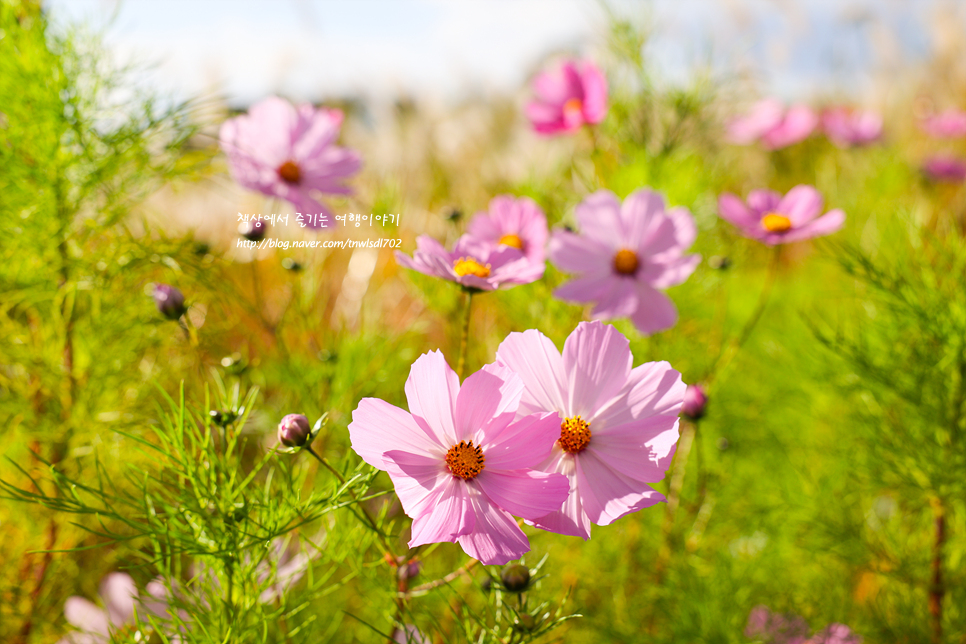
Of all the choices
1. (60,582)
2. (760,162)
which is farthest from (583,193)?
(760,162)

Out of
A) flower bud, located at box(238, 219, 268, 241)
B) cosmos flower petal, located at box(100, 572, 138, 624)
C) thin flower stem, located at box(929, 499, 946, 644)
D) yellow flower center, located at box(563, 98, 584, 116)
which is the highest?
yellow flower center, located at box(563, 98, 584, 116)

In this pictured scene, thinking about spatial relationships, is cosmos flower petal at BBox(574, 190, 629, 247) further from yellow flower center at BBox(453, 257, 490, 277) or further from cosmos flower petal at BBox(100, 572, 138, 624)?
cosmos flower petal at BBox(100, 572, 138, 624)

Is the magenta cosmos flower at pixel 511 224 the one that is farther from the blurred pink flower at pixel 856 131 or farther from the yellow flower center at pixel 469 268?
the blurred pink flower at pixel 856 131

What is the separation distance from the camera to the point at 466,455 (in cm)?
33

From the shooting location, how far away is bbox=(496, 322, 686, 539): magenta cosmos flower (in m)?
0.33

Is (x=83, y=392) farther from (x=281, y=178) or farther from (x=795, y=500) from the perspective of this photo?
(x=795, y=500)

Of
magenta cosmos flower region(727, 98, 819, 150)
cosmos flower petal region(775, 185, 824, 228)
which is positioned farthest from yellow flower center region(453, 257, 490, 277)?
magenta cosmos flower region(727, 98, 819, 150)

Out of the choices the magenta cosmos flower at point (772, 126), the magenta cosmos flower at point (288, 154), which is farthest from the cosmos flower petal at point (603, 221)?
the magenta cosmos flower at point (772, 126)

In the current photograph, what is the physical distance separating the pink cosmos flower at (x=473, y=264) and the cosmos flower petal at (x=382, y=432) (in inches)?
4.2

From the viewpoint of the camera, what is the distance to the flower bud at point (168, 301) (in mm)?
454

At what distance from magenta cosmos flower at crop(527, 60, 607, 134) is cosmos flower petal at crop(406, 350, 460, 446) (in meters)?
0.68

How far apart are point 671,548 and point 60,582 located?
73cm

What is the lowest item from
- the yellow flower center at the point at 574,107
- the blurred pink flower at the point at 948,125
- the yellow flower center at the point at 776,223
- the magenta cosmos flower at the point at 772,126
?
the blurred pink flower at the point at 948,125

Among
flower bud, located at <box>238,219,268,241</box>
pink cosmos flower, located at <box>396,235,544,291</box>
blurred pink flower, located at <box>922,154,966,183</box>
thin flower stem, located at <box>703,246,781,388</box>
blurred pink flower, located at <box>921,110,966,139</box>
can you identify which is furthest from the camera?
blurred pink flower, located at <box>921,110,966,139</box>
